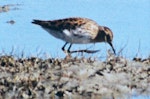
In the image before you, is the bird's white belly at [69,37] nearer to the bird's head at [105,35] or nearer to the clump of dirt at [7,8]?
the bird's head at [105,35]

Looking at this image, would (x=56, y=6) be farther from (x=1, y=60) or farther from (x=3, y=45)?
(x=1, y=60)

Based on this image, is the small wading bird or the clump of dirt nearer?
the small wading bird

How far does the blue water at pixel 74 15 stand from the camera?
15.7 metres

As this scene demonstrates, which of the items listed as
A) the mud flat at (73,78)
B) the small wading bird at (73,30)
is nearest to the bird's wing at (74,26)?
the small wading bird at (73,30)

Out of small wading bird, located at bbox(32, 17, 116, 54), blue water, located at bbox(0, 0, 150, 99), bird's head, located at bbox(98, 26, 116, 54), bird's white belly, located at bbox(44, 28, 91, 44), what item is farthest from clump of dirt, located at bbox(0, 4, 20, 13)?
bird's white belly, located at bbox(44, 28, 91, 44)

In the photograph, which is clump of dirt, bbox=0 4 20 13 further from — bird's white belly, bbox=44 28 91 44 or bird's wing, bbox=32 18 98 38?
bird's white belly, bbox=44 28 91 44

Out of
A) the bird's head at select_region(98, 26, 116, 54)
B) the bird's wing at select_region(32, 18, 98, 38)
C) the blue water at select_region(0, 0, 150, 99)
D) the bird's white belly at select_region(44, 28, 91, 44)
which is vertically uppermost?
the bird's wing at select_region(32, 18, 98, 38)

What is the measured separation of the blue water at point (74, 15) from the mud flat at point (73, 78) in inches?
39.8

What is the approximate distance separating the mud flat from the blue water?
3.31ft

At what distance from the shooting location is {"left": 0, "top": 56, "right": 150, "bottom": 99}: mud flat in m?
12.1

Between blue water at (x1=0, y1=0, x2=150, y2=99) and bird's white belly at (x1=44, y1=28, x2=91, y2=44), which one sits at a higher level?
bird's white belly at (x1=44, y1=28, x2=91, y2=44)

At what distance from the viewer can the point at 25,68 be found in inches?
501

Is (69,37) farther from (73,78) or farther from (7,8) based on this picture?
(7,8)

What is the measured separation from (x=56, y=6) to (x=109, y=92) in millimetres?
8819
